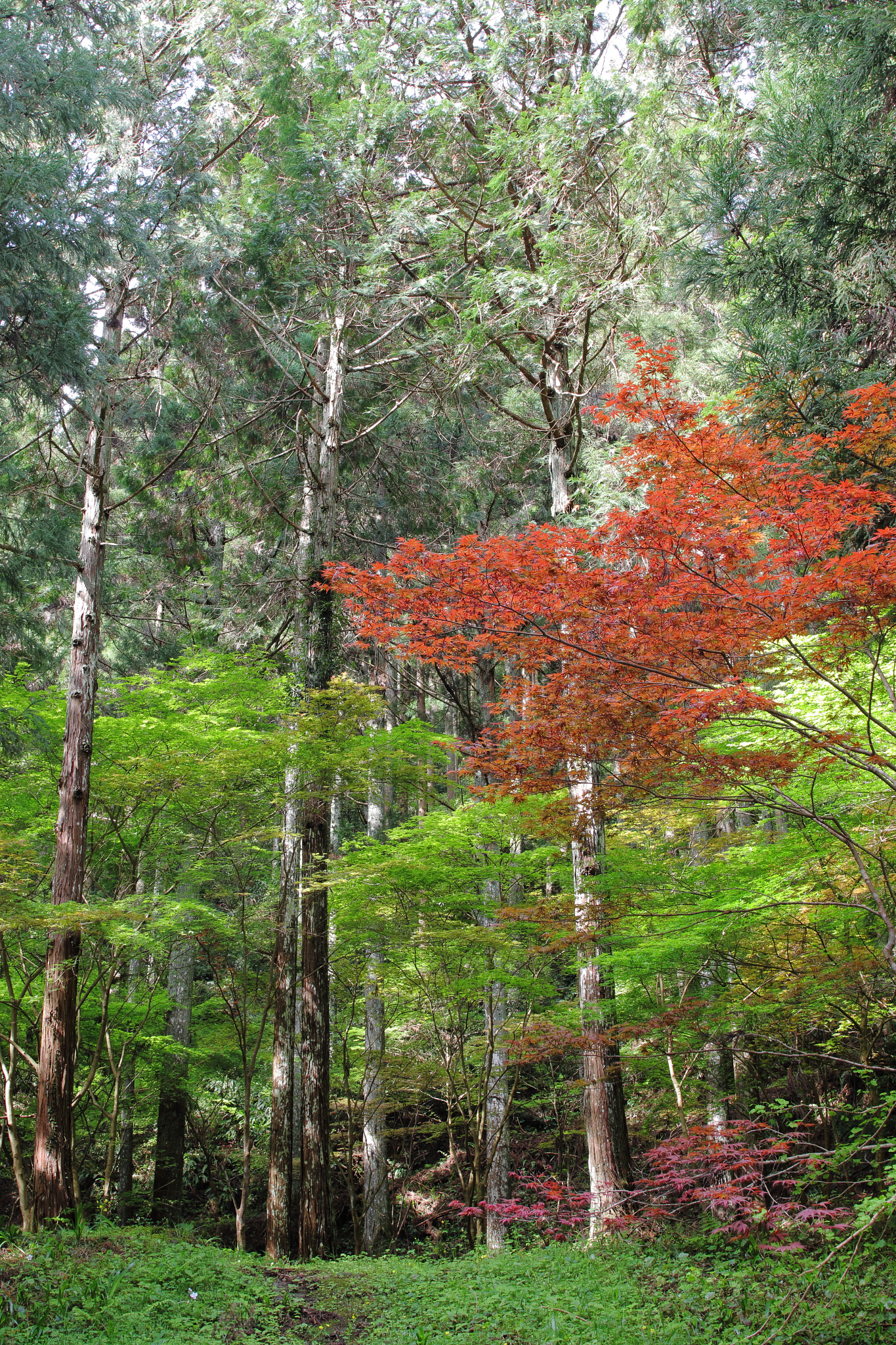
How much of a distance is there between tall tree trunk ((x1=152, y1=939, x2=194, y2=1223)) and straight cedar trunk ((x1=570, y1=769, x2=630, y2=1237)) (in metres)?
6.39

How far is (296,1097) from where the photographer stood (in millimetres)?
12508

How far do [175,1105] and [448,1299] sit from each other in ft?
25.5

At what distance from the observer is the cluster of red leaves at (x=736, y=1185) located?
4.69 metres

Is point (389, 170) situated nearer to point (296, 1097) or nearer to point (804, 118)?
point (804, 118)

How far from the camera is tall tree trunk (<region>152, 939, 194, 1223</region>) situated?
456 inches

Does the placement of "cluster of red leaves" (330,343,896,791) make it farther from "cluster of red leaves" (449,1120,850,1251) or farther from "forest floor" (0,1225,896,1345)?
"forest floor" (0,1225,896,1345)

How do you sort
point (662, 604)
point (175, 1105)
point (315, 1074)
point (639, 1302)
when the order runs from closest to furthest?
point (662, 604) < point (639, 1302) < point (315, 1074) < point (175, 1105)

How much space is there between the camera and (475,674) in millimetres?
13141

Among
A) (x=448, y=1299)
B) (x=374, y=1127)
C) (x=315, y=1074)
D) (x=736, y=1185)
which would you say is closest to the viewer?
(x=736, y=1185)

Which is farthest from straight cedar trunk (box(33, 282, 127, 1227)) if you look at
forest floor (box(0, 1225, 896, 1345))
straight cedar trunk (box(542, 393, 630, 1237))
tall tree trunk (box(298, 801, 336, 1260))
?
straight cedar trunk (box(542, 393, 630, 1237))

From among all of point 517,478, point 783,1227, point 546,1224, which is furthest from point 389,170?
point 546,1224

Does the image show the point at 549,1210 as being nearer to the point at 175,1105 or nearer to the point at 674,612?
the point at 674,612

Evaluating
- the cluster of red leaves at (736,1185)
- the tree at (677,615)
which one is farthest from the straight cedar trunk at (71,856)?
the cluster of red leaves at (736,1185)

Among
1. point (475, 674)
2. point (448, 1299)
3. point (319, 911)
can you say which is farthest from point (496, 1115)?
point (475, 674)
